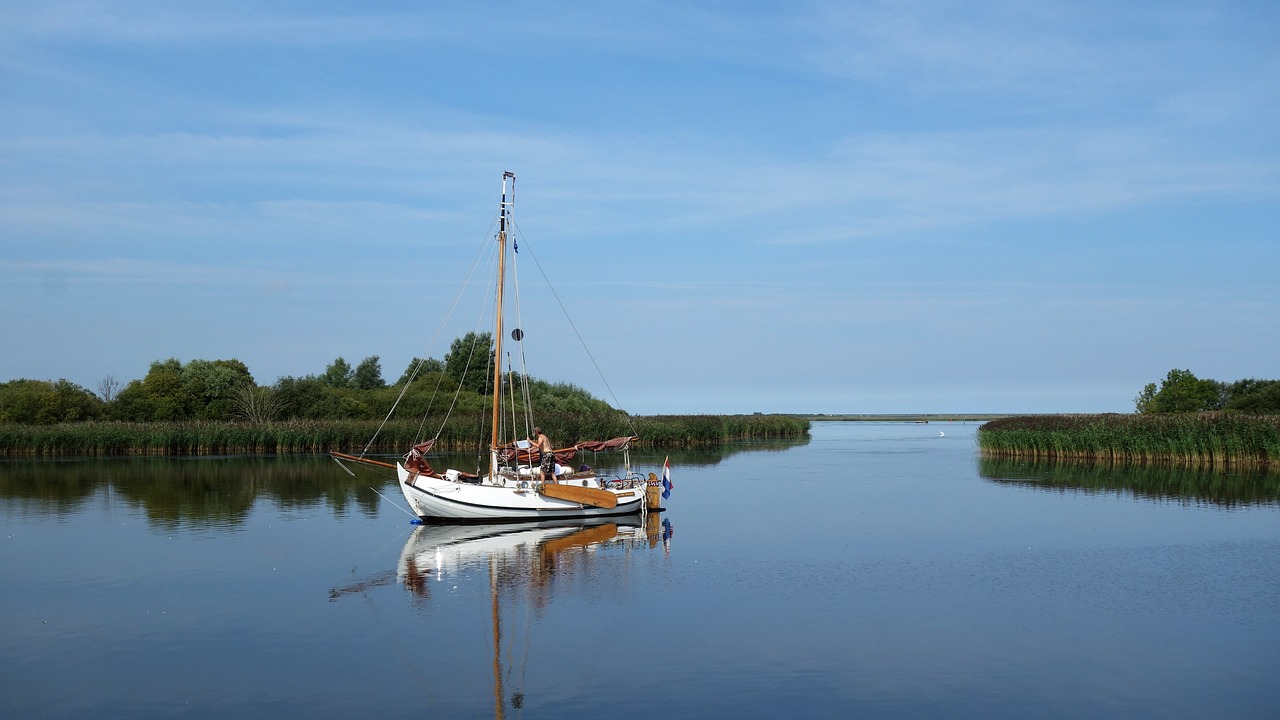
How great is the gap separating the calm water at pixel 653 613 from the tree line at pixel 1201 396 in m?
45.8

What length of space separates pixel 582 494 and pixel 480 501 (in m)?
2.68

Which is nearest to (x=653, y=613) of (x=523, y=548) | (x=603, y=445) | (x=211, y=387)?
(x=523, y=548)

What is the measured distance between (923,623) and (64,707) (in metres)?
10.8

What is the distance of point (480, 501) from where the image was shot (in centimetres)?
2684

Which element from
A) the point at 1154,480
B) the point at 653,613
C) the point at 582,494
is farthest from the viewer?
the point at 1154,480

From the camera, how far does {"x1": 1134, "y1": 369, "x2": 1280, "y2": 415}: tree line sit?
70188 mm

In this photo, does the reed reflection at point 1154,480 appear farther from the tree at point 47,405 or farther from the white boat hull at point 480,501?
the tree at point 47,405

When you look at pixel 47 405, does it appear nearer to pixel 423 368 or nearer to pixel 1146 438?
pixel 423 368

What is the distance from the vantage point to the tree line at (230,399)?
68812 mm

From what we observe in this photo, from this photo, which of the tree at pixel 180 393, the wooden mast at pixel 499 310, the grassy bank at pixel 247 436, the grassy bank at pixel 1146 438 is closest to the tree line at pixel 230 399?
the tree at pixel 180 393

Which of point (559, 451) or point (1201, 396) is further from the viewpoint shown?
point (1201, 396)

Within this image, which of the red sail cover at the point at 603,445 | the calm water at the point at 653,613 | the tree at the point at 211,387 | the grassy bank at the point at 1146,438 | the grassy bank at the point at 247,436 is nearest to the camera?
the calm water at the point at 653,613

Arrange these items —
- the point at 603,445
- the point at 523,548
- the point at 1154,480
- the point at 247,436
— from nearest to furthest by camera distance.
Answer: the point at 523,548 < the point at 603,445 < the point at 1154,480 < the point at 247,436

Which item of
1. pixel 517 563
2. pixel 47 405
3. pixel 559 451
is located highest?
pixel 47 405
